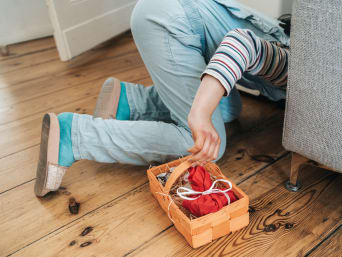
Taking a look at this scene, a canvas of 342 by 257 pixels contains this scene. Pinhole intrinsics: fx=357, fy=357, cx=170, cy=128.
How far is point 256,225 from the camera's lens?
78cm

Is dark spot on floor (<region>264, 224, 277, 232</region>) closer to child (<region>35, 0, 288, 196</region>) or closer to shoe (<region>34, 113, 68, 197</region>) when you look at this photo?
child (<region>35, 0, 288, 196</region>)

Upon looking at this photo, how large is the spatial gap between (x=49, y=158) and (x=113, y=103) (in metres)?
0.27

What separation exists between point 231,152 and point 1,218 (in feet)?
2.07

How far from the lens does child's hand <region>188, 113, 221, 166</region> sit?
642 millimetres

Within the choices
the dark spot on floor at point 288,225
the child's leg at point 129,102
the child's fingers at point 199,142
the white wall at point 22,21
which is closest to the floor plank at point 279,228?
the dark spot on floor at point 288,225

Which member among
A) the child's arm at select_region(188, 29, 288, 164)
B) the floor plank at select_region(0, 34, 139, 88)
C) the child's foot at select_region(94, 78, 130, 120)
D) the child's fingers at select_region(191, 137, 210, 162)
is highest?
A: the child's arm at select_region(188, 29, 288, 164)

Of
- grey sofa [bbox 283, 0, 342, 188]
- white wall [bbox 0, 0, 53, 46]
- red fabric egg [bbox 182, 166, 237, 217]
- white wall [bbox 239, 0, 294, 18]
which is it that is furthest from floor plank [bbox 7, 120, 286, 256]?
white wall [bbox 0, 0, 53, 46]

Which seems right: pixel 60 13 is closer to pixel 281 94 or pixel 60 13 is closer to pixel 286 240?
pixel 281 94

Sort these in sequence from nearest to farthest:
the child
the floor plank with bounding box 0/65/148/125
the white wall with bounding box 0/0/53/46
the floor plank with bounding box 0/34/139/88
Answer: the child
the floor plank with bounding box 0/65/148/125
the floor plank with bounding box 0/34/139/88
the white wall with bounding box 0/0/53/46

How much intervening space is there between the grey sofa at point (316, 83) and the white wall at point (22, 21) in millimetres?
2057

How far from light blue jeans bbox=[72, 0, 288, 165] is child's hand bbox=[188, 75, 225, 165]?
0.20 meters

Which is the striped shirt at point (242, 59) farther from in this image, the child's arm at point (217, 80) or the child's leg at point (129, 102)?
the child's leg at point (129, 102)

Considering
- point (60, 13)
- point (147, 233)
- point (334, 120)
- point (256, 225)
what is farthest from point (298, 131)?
point (60, 13)

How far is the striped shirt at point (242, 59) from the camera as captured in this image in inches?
26.6
